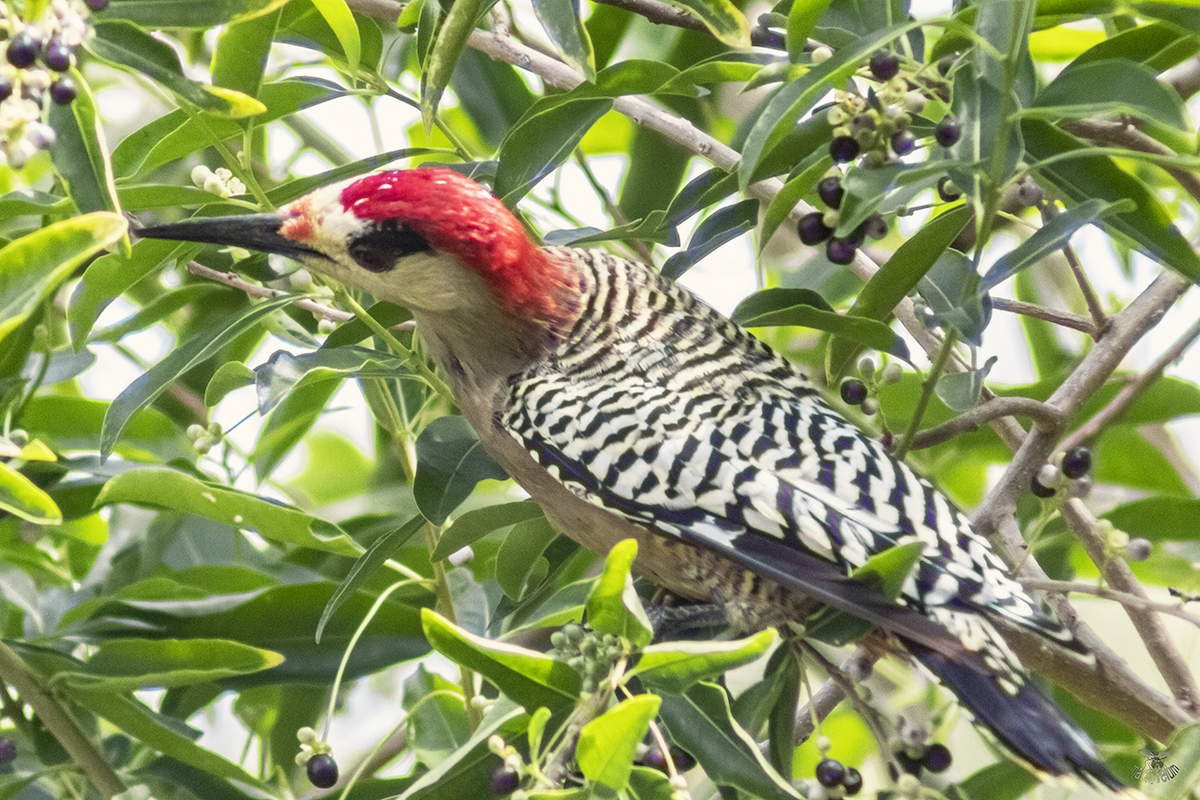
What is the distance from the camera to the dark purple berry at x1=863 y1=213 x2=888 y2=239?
1536mm

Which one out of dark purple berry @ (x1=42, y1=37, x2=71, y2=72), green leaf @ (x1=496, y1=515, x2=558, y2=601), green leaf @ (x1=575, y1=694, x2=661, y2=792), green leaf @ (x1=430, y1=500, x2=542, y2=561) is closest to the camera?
green leaf @ (x1=575, y1=694, x2=661, y2=792)

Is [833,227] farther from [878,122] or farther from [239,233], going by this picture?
[239,233]

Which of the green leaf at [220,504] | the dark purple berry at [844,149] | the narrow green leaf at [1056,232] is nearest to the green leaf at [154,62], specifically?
the green leaf at [220,504]

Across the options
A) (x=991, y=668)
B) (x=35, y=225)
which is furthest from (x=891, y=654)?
(x=35, y=225)

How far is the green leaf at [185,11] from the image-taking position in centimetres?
124

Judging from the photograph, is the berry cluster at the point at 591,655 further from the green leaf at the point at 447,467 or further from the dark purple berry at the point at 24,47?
the dark purple berry at the point at 24,47

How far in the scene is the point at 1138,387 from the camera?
1.77m

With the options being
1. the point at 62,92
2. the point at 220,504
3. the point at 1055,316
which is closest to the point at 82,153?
the point at 62,92

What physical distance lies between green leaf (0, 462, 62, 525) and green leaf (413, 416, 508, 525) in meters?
0.52

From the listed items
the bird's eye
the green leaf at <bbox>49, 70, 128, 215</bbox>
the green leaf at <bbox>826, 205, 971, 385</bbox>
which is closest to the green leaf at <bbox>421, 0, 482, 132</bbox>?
the bird's eye

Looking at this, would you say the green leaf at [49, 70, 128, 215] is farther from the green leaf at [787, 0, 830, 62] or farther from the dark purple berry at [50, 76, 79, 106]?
the green leaf at [787, 0, 830, 62]

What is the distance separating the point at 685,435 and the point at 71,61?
94 centimetres

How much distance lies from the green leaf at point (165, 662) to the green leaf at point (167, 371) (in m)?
0.34

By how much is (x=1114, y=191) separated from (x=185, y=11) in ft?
3.56
